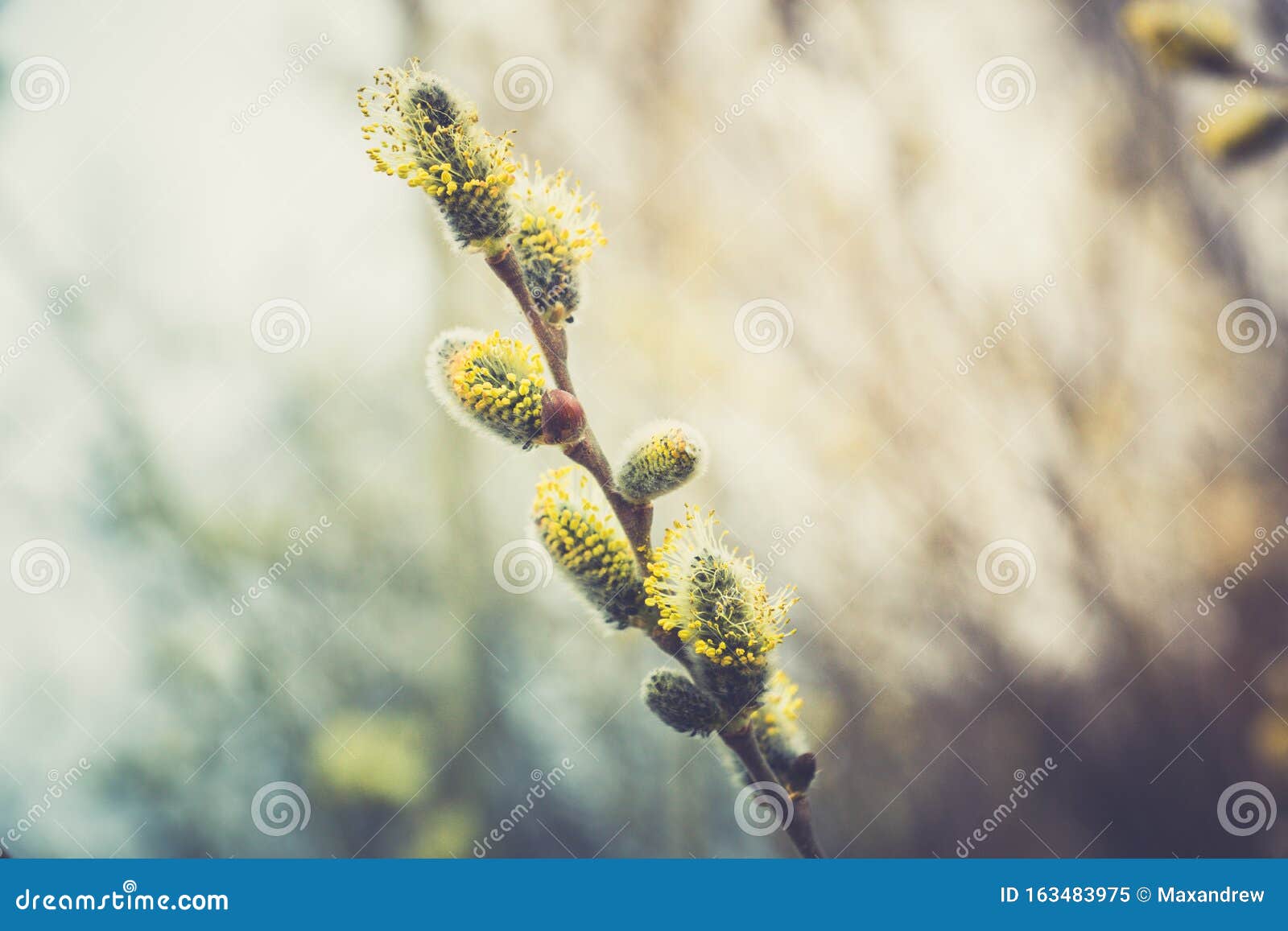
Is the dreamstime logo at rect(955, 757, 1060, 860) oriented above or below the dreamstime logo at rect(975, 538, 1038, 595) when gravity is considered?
below

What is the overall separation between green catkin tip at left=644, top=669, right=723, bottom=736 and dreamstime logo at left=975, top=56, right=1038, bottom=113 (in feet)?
6.20

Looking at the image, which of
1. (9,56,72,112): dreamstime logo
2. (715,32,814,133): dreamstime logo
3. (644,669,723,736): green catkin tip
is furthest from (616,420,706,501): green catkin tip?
(9,56,72,112): dreamstime logo

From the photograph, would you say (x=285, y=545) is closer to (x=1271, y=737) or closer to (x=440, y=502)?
(x=440, y=502)

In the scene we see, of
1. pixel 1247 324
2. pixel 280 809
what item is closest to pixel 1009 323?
pixel 1247 324

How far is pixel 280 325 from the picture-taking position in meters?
2.37

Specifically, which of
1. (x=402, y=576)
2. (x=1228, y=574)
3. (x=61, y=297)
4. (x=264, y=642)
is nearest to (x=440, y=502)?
(x=402, y=576)

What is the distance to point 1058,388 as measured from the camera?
6.72 ft

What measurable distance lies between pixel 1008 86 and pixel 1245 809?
182cm

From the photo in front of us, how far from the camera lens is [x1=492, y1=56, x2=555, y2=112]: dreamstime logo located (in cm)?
230

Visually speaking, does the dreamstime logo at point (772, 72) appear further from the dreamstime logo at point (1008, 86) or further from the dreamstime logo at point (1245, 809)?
the dreamstime logo at point (1245, 809)

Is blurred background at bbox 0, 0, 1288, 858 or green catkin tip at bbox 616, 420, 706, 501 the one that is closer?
green catkin tip at bbox 616, 420, 706, 501

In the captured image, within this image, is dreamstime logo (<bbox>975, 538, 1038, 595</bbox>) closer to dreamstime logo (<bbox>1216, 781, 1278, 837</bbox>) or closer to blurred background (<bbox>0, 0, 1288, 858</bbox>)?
blurred background (<bbox>0, 0, 1288, 858</bbox>)

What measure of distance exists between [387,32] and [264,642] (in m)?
1.78

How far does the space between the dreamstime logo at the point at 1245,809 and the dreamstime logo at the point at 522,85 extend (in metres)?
2.40
